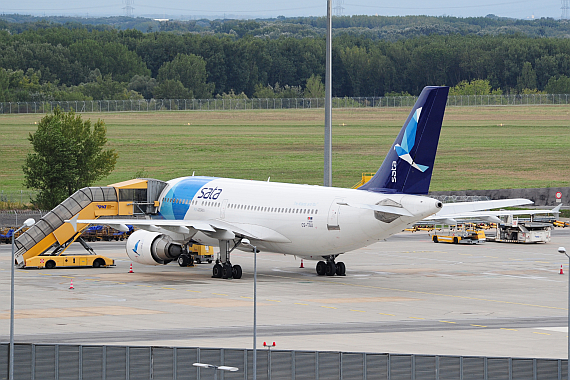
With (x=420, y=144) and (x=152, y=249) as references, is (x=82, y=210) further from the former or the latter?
(x=420, y=144)

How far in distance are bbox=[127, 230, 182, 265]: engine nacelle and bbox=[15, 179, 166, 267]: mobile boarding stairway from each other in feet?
9.83

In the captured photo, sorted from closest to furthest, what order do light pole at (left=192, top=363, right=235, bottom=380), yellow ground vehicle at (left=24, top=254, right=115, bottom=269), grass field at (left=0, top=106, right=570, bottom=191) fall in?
light pole at (left=192, top=363, right=235, bottom=380) → yellow ground vehicle at (left=24, top=254, right=115, bottom=269) → grass field at (left=0, top=106, right=570, bottom=191)

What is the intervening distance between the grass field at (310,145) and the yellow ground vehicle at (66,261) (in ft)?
178

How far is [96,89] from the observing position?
198 metres

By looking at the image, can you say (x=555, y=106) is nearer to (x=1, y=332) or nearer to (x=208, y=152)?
(x=208, y=152)

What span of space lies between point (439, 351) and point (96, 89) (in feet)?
571

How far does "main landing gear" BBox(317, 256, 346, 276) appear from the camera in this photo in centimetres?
5319

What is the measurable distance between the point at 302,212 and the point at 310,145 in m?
94.2

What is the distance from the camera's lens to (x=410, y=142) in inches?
1813

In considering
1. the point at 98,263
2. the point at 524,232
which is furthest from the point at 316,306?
the point at 524,232

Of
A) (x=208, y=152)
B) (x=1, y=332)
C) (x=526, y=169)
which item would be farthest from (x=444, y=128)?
(x=1, y=332)

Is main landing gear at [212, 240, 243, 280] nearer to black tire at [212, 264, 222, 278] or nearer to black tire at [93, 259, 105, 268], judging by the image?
black tire at [212, 264, 222, 278]

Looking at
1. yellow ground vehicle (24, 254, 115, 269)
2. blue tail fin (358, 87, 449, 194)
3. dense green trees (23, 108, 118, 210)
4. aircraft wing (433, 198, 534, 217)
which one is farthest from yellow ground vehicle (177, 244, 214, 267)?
dense green trees (23, 108, 118, 210)

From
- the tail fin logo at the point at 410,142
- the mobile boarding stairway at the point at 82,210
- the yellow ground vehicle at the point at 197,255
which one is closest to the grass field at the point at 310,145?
the yellow ground vehicle at the point at 197,255
